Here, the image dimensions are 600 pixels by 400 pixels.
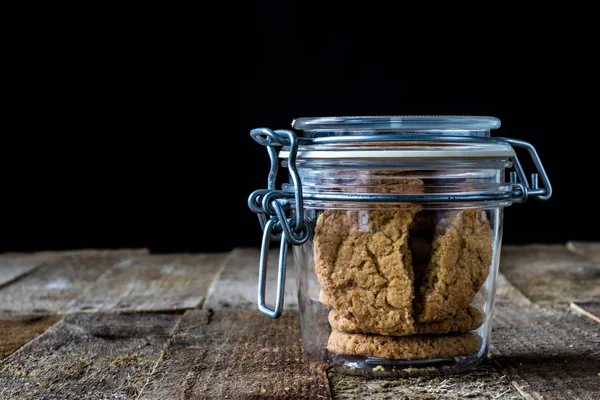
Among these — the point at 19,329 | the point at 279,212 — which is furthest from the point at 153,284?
the point at 279,212

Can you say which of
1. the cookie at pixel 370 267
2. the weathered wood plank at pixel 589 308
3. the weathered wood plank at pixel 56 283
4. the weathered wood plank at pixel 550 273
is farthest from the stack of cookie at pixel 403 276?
the weathered wood plank at pixel 56 283

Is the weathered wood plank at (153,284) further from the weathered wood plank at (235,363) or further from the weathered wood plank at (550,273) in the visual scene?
the weathered wood plank at (550,273)

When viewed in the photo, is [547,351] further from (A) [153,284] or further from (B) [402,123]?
(A) [153,284]

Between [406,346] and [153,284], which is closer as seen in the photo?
[406,346]

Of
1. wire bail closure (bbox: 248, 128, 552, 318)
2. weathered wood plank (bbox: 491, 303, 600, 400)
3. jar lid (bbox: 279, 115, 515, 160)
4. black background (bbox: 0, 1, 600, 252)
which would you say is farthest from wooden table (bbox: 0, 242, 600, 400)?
black background (bbox: 0, 1, 600, 252)

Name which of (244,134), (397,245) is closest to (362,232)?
(397,245)

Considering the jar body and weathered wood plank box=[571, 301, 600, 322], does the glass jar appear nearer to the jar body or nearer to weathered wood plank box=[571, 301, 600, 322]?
the jar body

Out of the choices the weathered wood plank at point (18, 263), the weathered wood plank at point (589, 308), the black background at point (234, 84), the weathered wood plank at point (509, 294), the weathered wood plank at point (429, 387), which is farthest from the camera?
the black background at point (234, 84)
